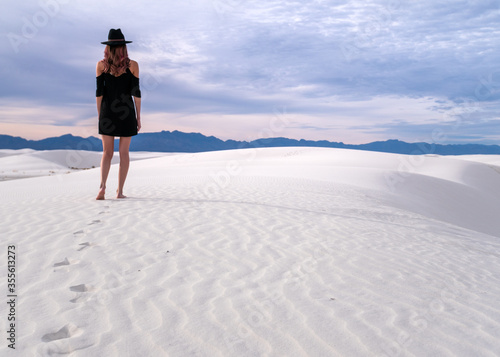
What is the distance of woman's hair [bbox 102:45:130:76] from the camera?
5879 mm

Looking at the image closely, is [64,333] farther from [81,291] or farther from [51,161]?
[51,161]

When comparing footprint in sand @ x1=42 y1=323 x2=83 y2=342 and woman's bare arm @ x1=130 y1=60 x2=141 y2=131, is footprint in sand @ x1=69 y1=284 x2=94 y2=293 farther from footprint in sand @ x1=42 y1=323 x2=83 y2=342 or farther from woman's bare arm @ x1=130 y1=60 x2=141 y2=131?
woman's bare arm @ x1=130 y1=60 x2=141 y2=131

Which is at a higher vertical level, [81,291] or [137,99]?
[137,99]

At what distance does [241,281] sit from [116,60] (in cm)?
434

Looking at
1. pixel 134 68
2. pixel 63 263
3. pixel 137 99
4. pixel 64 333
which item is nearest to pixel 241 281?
pixel 64 333

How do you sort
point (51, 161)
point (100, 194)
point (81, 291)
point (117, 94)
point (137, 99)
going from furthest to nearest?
point (51, 161) < point (100, 194) < point (137, 99) < point (117, 94) < point (81, 291)

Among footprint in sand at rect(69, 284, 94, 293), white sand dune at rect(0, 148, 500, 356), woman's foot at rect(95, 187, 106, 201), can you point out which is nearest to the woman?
woman's foot at rect(95, 187, 106, 201)

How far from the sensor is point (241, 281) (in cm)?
335

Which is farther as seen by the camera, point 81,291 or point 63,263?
point 63,263

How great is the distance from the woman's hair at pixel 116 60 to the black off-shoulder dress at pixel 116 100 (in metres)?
0.08

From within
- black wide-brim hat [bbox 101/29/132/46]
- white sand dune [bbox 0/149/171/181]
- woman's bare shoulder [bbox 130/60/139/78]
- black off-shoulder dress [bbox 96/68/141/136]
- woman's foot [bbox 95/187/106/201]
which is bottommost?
white sand dune [bbox 0/149/171/181]

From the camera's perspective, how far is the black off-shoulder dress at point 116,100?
6.08 meters

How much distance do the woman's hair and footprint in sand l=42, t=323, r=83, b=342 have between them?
14.9 ft

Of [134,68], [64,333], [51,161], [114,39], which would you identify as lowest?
[51,161]
